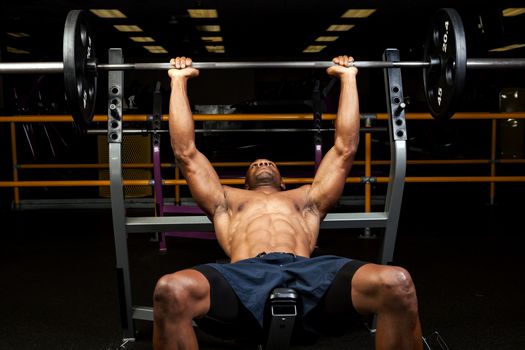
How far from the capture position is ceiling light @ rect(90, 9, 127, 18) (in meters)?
8.34

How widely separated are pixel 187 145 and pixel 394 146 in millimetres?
736

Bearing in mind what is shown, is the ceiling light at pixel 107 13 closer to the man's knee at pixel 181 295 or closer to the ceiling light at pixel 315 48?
the ceiling light at pixel 315 48

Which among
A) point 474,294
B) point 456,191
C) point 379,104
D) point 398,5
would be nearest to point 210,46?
point 379,104

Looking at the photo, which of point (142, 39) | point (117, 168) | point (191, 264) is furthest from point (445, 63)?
point (142, 39)

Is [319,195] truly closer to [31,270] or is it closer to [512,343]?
[512,343]

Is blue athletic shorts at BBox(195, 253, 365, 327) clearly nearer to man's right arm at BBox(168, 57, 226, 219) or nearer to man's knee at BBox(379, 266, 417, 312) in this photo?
man's knee at BBox(379, 266, 417, 312)

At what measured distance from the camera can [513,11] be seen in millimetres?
8578

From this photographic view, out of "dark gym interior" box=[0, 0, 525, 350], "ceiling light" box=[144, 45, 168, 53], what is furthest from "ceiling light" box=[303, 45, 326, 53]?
"ceiling light" box=[144, 45, 168, 53]

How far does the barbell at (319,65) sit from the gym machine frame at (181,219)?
0.28 ft

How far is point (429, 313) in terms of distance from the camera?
2219 millimetres

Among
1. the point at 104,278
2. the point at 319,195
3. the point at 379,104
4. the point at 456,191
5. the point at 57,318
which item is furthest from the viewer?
the point at 379,104

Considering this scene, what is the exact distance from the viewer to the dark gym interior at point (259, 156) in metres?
2.25

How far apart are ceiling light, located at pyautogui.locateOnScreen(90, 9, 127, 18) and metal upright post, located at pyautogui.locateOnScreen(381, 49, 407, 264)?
738 centimetres

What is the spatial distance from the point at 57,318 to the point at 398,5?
7.46m
